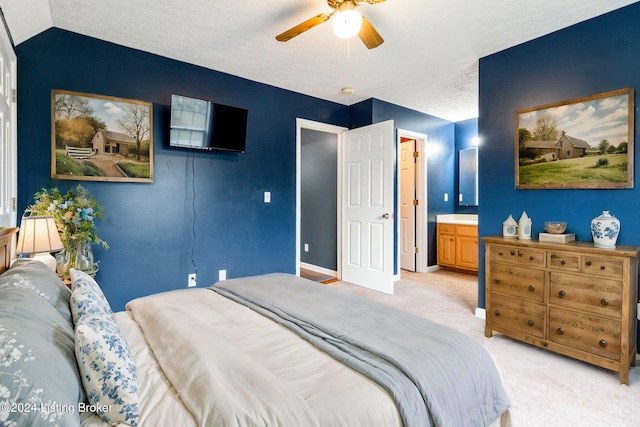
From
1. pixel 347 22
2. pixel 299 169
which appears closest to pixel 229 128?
pixel 299 169

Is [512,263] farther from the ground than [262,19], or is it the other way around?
[262,19]

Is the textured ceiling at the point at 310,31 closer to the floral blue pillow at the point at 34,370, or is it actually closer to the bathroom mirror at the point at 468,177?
the bathroom mirror at the point at 468,177

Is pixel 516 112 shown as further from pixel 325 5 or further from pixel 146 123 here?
pixel 146 123

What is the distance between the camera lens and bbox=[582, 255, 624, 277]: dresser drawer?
203cm

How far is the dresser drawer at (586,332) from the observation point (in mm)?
2039

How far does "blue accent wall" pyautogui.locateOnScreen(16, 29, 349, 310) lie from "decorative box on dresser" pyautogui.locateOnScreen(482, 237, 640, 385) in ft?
7.64

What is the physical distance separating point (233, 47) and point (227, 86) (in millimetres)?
645

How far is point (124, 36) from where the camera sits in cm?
269

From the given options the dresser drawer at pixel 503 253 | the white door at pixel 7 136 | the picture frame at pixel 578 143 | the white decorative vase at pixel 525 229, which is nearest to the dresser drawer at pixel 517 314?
the dresser drawer at pixel 503 253

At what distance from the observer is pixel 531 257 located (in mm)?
2434

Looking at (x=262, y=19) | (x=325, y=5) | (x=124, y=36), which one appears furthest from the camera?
(x=124, y=36)

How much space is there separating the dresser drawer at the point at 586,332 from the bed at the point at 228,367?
134 cm

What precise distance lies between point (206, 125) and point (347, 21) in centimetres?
185

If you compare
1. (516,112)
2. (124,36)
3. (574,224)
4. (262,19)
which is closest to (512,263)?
(574,224)
